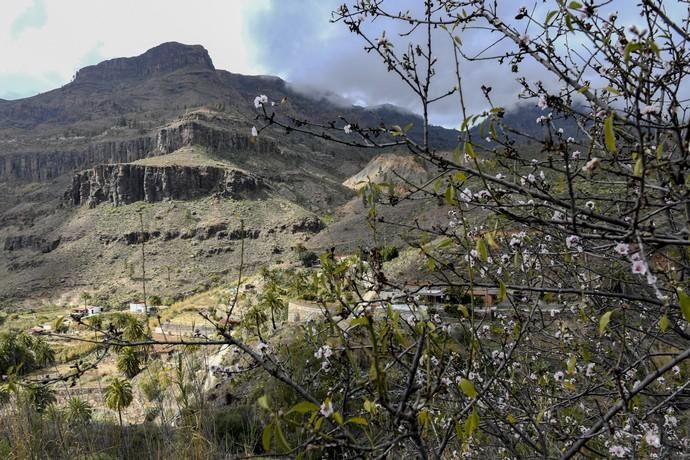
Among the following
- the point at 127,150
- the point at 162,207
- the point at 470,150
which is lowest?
the point at 470,150

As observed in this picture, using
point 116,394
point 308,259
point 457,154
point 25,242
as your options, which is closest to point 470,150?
point 457,154

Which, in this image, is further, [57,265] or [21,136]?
[21,136]

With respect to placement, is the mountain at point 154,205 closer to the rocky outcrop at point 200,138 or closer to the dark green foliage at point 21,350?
the rocky outcrop at point 200,138

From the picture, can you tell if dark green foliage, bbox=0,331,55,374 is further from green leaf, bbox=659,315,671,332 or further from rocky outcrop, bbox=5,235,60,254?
rocky outcrop, bbox=5,235,60,254

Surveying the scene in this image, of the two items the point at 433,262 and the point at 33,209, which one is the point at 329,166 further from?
the point at 433,262

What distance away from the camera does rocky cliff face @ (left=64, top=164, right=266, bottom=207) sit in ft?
340

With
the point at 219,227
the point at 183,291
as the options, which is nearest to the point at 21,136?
the point at 219,227

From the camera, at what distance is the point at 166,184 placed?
10438 centimetres

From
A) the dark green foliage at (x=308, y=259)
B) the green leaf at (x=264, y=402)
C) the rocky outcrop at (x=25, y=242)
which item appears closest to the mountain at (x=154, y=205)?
the rocky outcrop at (x=25, y=242)

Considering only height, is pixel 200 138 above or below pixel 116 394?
above

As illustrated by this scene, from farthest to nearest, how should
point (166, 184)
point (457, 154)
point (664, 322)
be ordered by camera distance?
point (166, 184)
point (457, 154)
point (664, 322)

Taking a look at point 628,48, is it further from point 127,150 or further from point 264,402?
point 127,150

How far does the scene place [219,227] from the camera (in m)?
91.4

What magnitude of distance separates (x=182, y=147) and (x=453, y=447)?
137 meters
